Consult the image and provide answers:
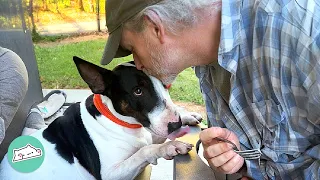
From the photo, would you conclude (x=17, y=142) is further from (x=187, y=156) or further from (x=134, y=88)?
(x=187, y=156)

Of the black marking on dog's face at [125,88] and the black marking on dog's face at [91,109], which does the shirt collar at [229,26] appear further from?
the black marking on dog's face at [91,109]

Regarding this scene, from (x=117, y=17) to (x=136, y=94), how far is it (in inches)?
19.2

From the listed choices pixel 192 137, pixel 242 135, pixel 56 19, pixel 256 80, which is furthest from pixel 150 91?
pixel 56 19

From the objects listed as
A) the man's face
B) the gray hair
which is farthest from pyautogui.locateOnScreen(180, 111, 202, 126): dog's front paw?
the gray hair

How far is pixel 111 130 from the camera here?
1914 mm

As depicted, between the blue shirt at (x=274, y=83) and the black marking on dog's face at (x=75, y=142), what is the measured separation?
69cm

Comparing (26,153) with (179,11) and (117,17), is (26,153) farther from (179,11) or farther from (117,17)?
(179,11)

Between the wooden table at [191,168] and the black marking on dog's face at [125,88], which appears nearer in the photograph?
the wooden table at [191,168]

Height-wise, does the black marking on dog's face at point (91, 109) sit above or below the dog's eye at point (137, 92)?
below

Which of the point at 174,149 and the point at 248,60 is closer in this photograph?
the point at 248,60

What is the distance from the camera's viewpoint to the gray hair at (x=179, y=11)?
124 cm

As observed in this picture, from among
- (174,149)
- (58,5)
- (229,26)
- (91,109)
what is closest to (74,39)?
(58,5)

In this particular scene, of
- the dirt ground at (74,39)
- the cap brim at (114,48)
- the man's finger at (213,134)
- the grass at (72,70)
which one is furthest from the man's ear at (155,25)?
the dirt ground at (74,39)

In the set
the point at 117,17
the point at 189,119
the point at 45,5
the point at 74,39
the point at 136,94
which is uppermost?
the point at 117,17
